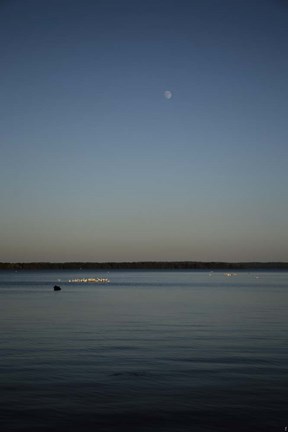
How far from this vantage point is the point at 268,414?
66.9ft

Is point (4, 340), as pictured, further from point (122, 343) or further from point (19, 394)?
point (19, 394)

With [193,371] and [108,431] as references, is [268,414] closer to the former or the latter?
[108,431]

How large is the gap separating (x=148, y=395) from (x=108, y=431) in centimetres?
504

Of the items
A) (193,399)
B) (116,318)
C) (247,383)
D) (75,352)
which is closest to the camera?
(193,399)

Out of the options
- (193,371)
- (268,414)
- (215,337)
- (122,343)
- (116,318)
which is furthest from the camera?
(116,318)

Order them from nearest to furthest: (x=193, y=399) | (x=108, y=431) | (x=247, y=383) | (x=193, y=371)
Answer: (x=108, y=431)
(x=193, y=399)
(x=247, y=383)
(x=193, y=371)

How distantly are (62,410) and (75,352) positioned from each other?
13917mm

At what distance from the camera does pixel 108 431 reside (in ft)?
60.2

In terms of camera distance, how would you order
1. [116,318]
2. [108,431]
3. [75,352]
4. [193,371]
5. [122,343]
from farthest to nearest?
[116,318] < [122,343] < [75,352] < [193,371] < [108,431]

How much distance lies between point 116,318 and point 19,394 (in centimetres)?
3612

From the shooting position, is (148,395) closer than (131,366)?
Yes

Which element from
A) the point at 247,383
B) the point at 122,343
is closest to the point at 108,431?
the point at 247,383

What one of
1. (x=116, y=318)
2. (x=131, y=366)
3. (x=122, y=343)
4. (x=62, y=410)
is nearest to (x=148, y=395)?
(x=62, y=410)

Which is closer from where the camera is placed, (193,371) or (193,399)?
(193,399)
